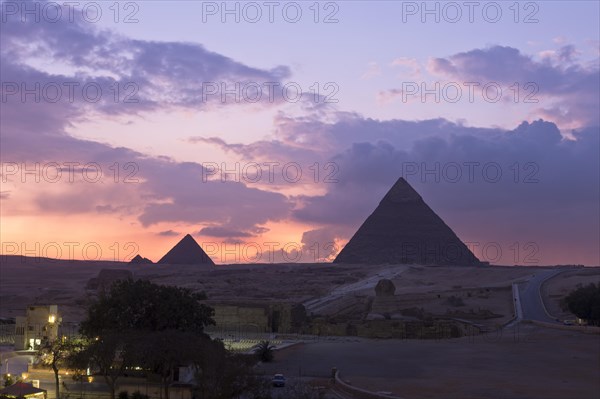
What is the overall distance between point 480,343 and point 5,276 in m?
112

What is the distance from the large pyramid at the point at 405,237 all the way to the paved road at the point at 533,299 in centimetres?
3900

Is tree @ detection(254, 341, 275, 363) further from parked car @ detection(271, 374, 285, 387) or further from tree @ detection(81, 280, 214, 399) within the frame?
parked car @ detection(271, 374, 285, 387)

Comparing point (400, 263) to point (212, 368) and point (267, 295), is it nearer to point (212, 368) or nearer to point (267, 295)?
point (267, 295)

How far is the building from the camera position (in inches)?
1256

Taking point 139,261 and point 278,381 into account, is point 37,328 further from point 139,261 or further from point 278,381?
point 139,261

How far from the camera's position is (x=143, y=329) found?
2658 cm

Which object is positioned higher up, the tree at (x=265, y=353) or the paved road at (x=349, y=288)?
the paved road at (x=349, y=288)

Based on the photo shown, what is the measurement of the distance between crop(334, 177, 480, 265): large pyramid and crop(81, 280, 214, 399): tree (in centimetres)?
9208

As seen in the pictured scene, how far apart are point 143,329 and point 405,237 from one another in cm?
9723

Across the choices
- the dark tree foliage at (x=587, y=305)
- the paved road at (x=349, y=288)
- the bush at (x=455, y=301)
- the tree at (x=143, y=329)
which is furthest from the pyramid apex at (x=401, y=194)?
the tree at (x=143, y=329)

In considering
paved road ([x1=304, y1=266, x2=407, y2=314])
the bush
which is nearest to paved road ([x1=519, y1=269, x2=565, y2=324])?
the bush

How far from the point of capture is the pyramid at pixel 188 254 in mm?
150500

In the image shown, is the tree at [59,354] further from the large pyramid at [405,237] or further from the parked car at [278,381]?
the large pyramid at [405,237]

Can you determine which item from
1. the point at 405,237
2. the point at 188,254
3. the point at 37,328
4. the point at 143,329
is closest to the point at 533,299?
the point at 37,328
